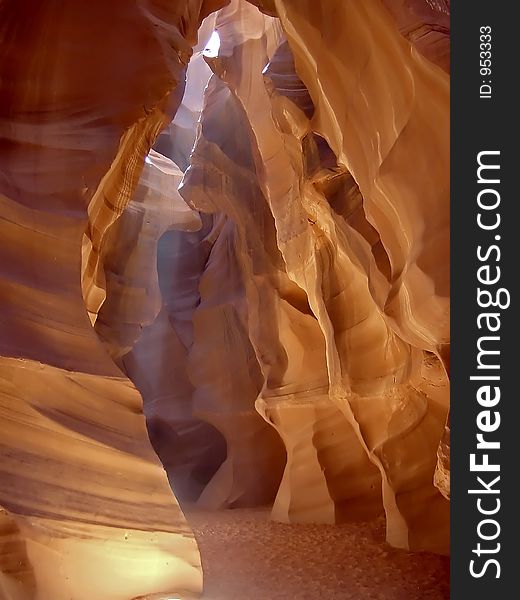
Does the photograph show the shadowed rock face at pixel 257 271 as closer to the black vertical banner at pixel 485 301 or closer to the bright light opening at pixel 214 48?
the bright light opening at pixel 214 48

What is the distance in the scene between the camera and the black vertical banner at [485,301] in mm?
1796

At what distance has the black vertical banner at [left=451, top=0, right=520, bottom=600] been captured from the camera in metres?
1.80

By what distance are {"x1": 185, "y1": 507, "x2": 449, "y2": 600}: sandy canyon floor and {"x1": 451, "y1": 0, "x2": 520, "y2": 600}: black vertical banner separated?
2.24 metres

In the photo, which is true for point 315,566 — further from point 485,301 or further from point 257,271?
point 257,271

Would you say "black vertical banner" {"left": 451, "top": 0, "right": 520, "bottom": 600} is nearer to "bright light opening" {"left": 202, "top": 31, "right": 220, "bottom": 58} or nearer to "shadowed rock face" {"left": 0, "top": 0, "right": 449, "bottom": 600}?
"shadowed rock face" {"left": 0, "top": 0, "right": 449, "bottom": 600}

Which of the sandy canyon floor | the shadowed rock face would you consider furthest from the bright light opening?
the sandy canyon floor

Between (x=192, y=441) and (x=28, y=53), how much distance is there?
8.08 meters

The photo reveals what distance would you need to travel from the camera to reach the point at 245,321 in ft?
32.8

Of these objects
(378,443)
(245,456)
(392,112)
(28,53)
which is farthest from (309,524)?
(28,53)

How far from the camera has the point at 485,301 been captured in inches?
76.0

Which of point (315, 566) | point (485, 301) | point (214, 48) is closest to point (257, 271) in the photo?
point (214, 48)

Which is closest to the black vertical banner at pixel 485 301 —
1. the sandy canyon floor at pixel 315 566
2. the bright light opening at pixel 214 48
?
the sandy canyon floor at pixel 315 566

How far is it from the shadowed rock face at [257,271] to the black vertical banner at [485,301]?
2.43ft

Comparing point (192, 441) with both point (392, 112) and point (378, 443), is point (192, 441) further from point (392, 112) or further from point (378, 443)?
point (392, 112)
